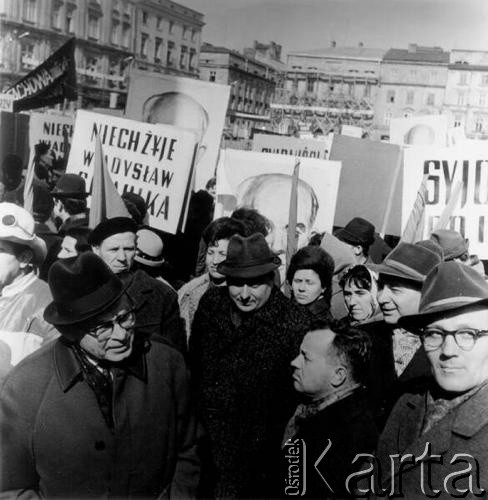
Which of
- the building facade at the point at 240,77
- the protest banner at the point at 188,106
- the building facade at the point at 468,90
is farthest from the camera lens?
the building facade at the point at 468,90

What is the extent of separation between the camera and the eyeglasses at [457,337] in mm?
2061

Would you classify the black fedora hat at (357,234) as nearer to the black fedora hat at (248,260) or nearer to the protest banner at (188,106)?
the protest banner at (188,106)

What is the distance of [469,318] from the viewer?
2086 mm

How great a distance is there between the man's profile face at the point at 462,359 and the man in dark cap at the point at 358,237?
2.70 metres

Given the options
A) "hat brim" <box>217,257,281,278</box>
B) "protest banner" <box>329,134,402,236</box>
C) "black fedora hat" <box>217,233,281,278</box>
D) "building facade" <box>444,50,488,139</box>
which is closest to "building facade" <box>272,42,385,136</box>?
"building facade" <box>444,50,488,139</box>

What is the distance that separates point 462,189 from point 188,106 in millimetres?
2414

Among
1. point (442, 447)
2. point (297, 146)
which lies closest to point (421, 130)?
point (297, 146)

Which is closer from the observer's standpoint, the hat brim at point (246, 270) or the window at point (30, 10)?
the hat brim at point (246, 270)

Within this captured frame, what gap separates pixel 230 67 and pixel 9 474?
3743 centimetres

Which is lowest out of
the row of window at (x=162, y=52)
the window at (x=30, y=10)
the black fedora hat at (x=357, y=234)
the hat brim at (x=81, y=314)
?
the hat brim at (x=81, y=314)

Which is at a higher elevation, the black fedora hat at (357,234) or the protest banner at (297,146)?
the protest banner at (297,146)

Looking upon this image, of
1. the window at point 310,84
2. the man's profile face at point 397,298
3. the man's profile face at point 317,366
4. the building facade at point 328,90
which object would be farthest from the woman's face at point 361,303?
the window at point 310,84

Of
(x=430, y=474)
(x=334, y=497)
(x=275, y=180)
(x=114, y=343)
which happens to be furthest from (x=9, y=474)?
(x=275, y=180)

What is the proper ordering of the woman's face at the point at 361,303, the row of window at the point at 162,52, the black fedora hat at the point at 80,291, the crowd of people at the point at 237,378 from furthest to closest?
the row of window at the point at 162,52 < the woman's face at the point at 361,303 < the black fedora hat at the point at 80,291 < the crowd of people at the point at 237,378
